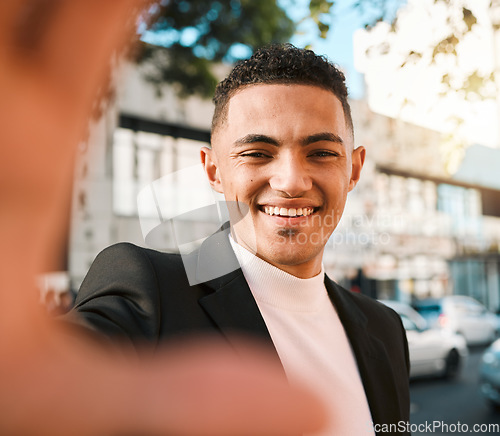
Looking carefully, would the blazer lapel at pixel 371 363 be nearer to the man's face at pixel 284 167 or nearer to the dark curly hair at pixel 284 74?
the man's face at pixel 284 167

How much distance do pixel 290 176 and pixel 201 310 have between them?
0.38 m

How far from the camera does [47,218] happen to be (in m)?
0.20

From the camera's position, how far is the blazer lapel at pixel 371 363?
54.5 inches

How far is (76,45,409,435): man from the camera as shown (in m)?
1.14

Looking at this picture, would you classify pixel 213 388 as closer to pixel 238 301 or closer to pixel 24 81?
pixel 24 81

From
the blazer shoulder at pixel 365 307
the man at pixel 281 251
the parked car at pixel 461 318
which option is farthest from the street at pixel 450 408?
the man at pixel 281 251

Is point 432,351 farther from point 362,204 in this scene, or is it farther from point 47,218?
point 47,218

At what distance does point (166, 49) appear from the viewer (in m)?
7.53

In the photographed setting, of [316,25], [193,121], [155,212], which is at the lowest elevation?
[155,212]

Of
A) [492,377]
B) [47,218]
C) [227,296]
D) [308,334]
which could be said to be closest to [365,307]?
[308,334]

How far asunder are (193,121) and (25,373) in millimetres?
11204

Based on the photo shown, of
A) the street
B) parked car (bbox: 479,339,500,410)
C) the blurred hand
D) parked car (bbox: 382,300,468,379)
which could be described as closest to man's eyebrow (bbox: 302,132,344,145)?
A: the blurred hand

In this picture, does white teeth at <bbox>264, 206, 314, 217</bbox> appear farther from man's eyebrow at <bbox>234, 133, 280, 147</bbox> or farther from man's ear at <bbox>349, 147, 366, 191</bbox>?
man's ear at <bbox>349, 147, 366, 191</bbox>

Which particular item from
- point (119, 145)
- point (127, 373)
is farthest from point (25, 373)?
point (119, 145)
